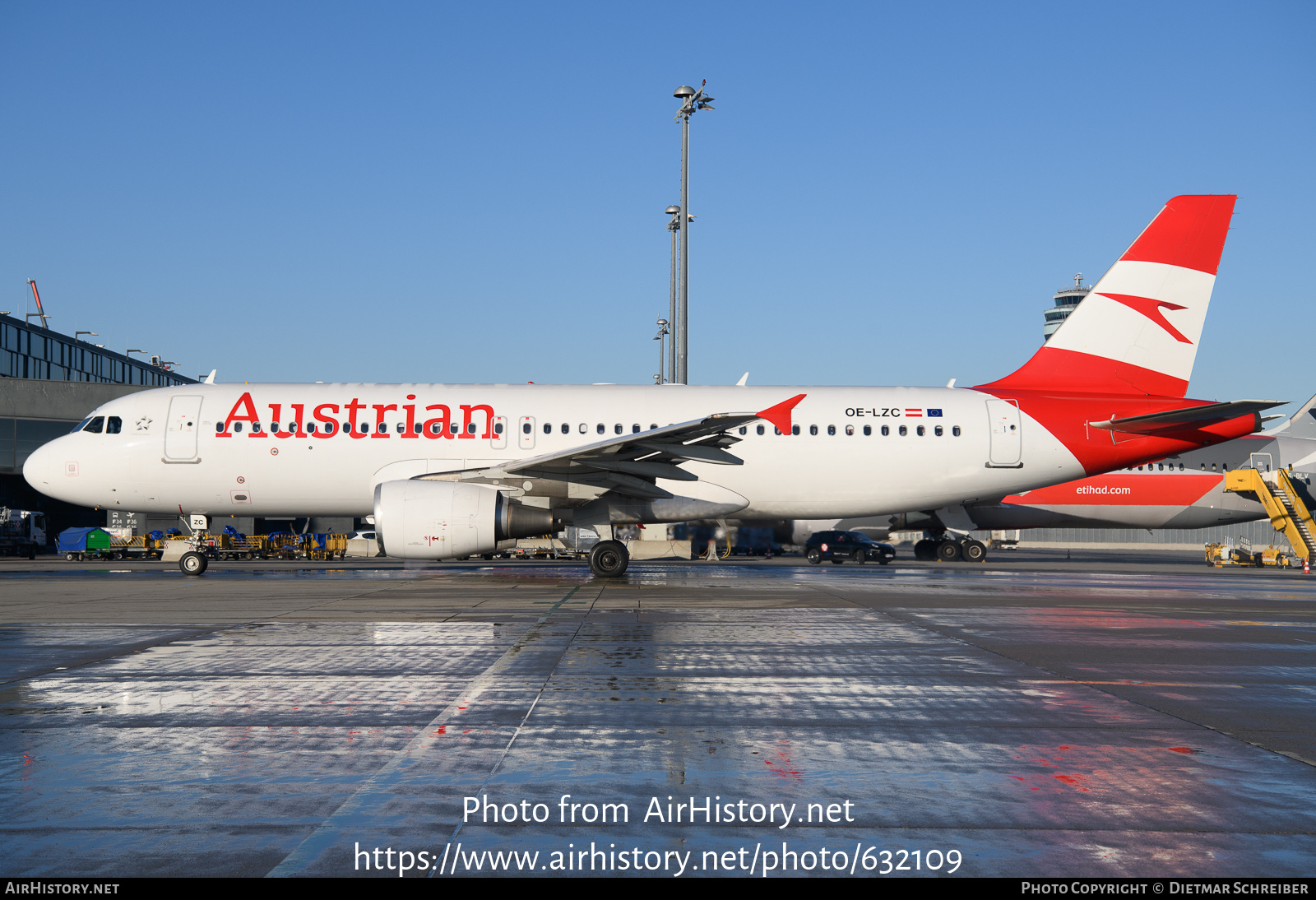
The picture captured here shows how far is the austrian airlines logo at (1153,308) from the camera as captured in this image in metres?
21.5

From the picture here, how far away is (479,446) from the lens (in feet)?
64.9

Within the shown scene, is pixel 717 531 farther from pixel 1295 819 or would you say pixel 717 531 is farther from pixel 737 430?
pixel 1295 819

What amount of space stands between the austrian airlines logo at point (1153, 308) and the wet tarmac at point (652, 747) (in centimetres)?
1187

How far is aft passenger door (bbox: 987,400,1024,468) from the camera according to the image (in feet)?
68.9

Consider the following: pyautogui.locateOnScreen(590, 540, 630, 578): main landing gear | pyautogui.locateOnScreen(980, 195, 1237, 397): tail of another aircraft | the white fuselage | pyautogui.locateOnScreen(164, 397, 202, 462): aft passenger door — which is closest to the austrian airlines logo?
pyautogui.locateOnScreen(980, 195, 1237, 397): tail of another aircraft

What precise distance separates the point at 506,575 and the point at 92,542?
24.1 metres

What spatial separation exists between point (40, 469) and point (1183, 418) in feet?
80.3

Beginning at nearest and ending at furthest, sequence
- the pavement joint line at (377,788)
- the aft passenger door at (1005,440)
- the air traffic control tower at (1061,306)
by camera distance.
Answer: the pavement joint line at (377,788) → the aft passenger door at (1005,440) → the air traffic control tower at (1061,306)

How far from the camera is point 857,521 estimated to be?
4003cm

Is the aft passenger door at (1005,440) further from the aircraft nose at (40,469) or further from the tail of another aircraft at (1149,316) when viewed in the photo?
the aircraft nose at (40,469)

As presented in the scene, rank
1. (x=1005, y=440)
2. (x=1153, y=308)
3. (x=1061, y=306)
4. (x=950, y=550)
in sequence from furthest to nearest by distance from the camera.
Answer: (x=1061, y=306)
(x=950, y=550)
(x=1153, y=308)
(x=1005, y=440)

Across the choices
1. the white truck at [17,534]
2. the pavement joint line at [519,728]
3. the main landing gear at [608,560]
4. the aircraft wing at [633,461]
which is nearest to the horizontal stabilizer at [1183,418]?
the aircraft wing at [633,461]

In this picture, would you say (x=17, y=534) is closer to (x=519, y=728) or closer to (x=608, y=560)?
(x=608, y=560)

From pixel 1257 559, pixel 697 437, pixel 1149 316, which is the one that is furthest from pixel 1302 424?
pixel 697 437
